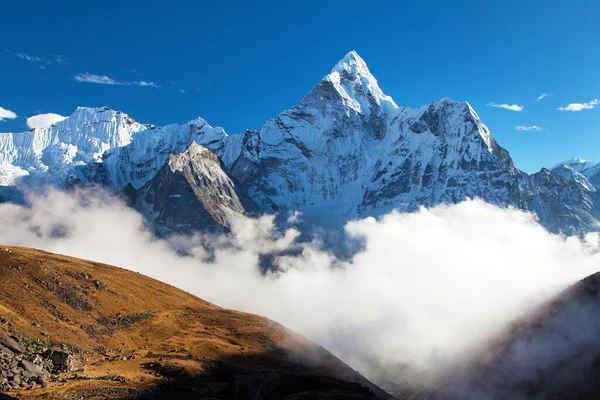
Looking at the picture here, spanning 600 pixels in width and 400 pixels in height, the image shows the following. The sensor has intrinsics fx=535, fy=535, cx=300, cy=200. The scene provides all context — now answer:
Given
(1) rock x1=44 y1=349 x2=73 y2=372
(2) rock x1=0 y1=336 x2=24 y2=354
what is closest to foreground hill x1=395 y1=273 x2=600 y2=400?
(1) rock x1=44 y1=349 x2=73 y2=372

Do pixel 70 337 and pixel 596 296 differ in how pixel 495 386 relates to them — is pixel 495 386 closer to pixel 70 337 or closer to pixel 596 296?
pixel 596 296

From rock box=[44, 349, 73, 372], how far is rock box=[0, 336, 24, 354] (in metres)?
4.03

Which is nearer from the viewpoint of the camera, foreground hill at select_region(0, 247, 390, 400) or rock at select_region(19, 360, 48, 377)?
rock at select_region(19, 360, 48, 377)

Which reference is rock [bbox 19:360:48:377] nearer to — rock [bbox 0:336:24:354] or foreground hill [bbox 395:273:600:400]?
rock [bbox 0:336:24:354]

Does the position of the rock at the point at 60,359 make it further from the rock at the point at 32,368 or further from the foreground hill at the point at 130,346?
the rock at the point at 32,368

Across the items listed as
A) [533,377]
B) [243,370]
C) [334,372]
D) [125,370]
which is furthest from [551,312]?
[125,370]

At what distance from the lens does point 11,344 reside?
276 feet

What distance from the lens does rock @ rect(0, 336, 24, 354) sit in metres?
82.9

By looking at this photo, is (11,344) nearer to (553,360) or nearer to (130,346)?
(130,346)

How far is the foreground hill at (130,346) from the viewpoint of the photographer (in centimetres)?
8288

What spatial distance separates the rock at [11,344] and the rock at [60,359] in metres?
4.03

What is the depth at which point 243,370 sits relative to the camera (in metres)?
118

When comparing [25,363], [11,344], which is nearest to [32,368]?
[25,363]

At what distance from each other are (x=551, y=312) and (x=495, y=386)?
40833 millimetres
